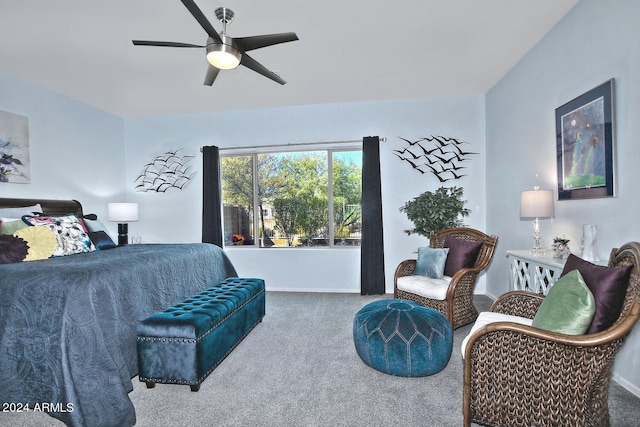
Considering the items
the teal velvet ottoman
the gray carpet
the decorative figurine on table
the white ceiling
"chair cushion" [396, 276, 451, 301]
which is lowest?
the gray carpet

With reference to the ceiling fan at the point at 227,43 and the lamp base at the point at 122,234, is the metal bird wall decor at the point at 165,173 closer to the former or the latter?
the lamp base at the point at 122,234

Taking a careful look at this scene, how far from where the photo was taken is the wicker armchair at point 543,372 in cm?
148

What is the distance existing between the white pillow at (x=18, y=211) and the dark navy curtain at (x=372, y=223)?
3924 millimetres

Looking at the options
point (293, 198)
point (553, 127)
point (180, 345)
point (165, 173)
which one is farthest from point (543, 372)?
point (165, 173)

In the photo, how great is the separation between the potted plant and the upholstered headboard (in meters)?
4.44

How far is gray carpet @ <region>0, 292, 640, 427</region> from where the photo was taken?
6.17ft

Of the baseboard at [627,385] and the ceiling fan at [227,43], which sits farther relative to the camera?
the ceiling fan at [227,43]

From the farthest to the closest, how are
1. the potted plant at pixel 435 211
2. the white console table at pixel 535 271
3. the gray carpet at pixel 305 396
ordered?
the potted plant at pixel 435 211 < the white console table at pixel 535 271 < the gray carpet at pixel 305 396

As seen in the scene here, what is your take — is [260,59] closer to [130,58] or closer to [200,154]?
[130,58]

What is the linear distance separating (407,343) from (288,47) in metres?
2.85

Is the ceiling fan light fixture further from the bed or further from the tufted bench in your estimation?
the tufted bench

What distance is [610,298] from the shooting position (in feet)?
4.96

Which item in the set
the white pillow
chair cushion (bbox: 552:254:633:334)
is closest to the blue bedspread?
the white pillow

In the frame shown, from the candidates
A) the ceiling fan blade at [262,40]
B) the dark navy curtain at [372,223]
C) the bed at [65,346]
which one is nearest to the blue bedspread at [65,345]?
the bed at [65,346]
